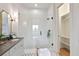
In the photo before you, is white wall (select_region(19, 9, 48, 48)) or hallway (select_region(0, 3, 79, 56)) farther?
white wall (select_region(19, 9, 48, 48))

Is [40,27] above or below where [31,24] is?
below

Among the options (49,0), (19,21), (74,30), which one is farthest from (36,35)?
(49,0)

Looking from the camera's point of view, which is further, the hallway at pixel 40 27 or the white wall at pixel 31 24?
the white wall at pixel 31 24

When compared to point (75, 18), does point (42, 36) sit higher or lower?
lower

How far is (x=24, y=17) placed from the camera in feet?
17.8

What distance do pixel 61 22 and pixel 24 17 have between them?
1662 millimetres

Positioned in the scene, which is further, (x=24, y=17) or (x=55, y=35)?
(x=24, y=17)

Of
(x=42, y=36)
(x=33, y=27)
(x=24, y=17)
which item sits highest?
(x=24, y=17)

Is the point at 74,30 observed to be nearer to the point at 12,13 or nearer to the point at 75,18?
the point at 75,18

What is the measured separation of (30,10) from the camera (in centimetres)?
540

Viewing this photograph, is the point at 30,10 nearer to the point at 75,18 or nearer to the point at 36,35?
the point at 36,35

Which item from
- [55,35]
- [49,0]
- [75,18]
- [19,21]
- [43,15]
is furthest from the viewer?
[43,15]

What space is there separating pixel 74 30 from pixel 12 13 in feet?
8.52

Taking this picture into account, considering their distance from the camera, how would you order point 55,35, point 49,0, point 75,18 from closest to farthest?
1. point 49,0
2. point 75,18
3. point 55,35
